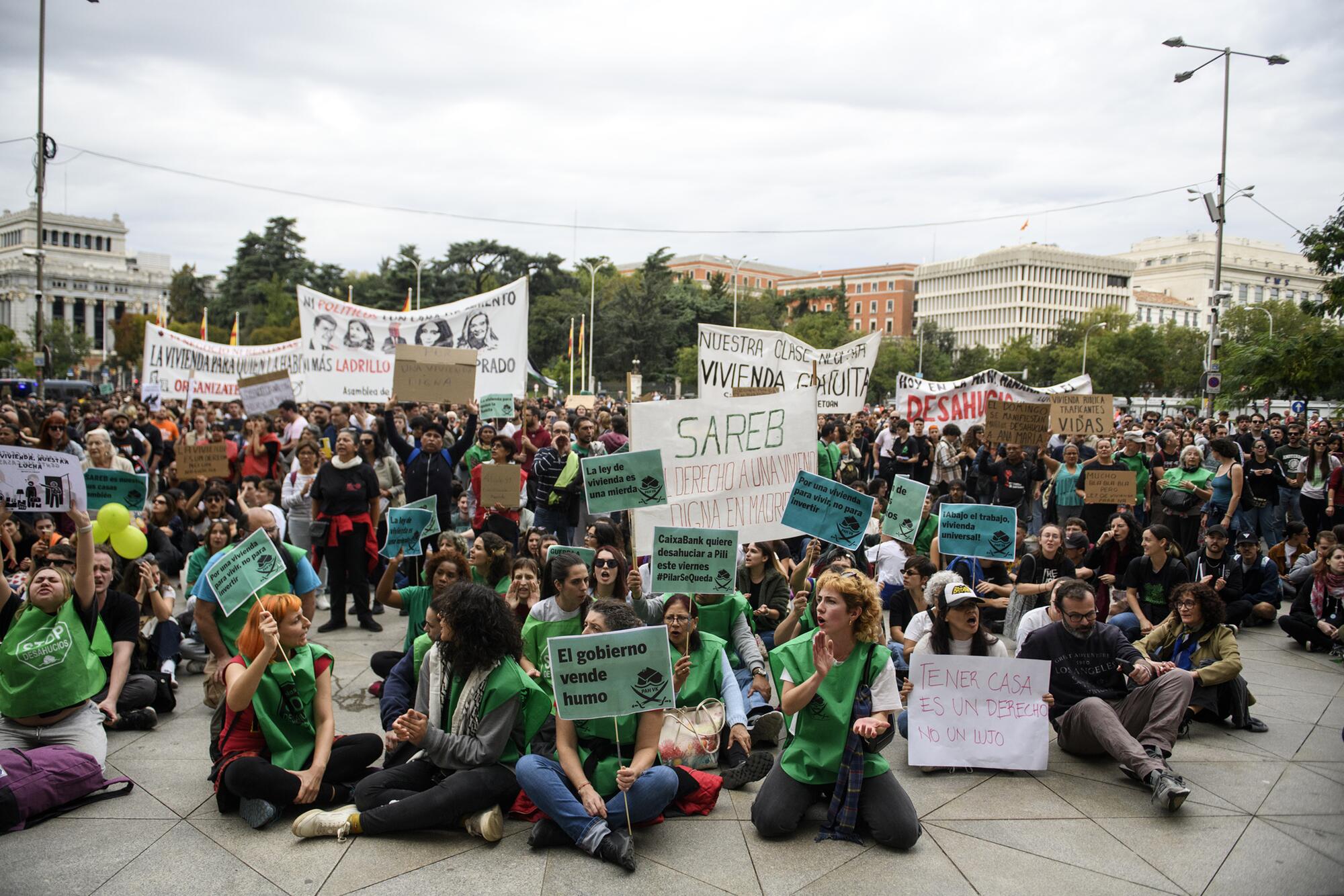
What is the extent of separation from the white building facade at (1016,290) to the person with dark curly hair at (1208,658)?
131924mm

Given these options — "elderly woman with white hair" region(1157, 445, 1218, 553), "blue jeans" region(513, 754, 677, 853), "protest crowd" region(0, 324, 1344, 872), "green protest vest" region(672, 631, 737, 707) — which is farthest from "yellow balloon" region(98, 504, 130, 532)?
"elderly woman with white hair" region(1157, 445, 1218, 553)

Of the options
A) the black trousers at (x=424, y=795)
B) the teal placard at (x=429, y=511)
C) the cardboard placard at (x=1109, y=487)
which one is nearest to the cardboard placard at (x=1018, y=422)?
the cardboard placard at (x=1109, y=487)

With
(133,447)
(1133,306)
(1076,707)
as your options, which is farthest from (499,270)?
(1133,306)

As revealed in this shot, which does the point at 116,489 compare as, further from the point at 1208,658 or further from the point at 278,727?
the point at 1208,658

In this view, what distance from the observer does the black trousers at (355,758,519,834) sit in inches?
193

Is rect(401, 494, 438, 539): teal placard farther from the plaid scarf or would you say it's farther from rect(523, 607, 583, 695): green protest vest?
the plaid scarf

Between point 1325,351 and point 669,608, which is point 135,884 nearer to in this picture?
point 669,608

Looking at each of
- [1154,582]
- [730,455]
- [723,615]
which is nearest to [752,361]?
[730,455]

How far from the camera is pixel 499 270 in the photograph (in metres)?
71.4

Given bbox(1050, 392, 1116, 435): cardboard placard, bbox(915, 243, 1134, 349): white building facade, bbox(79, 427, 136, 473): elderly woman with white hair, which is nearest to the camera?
bbox(79, 427, 136, 473): elderly woman with white hair

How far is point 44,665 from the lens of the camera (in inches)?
216

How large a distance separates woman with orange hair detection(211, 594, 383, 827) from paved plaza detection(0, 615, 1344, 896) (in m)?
0.20

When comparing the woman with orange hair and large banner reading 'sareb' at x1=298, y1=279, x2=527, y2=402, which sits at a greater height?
large banner reading 'sareb' at x1=298, y1=279, x2=527, y2=402

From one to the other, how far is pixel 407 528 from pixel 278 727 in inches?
106
